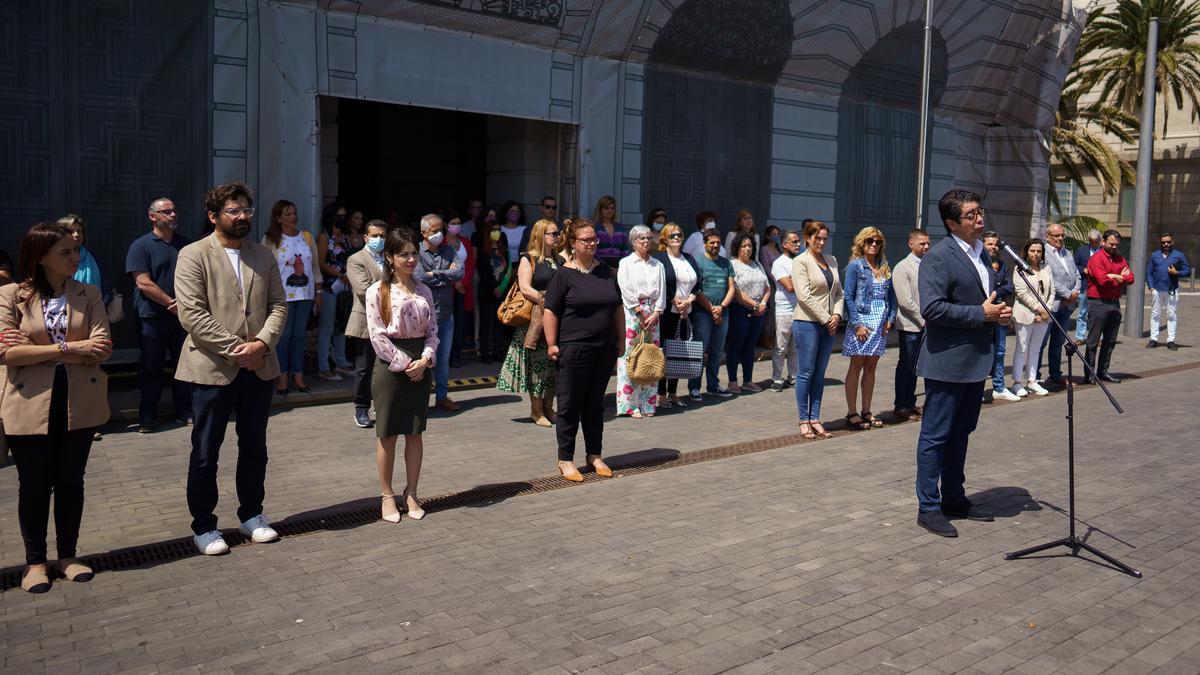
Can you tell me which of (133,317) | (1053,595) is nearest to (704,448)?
(1053,595)

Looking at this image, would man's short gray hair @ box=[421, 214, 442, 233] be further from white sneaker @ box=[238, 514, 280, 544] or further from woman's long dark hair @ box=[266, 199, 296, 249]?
white sneaker @ box=[238, 514, 280, 544]

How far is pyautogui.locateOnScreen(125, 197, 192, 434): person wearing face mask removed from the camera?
350 inches

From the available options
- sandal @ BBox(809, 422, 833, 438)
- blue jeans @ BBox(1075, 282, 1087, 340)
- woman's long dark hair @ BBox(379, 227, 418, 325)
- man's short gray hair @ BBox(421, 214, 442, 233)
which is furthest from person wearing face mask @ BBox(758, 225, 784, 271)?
woman's long dark hair @ BBox(379, 227, 418, 325)

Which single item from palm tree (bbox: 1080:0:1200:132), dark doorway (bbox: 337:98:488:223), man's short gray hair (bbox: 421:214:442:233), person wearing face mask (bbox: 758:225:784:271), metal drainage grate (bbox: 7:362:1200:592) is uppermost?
palm tree (bbox: 1080:0:1200:132)

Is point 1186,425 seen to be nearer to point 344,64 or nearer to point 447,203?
point 344,64

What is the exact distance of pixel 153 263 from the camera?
8.97 m

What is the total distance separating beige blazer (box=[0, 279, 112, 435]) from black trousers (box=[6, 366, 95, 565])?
0.05m

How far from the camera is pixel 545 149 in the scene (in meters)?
14.2

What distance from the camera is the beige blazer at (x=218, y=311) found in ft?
18.9

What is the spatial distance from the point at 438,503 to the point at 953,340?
3497mm

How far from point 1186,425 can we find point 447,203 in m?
12.3

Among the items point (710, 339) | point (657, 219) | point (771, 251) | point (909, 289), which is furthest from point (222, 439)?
point (771, 251)

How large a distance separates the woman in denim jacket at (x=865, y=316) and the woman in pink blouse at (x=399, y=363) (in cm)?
469

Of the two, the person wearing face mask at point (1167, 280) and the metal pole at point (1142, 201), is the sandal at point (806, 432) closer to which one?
the person wearing face mask at point (1167, 280)
